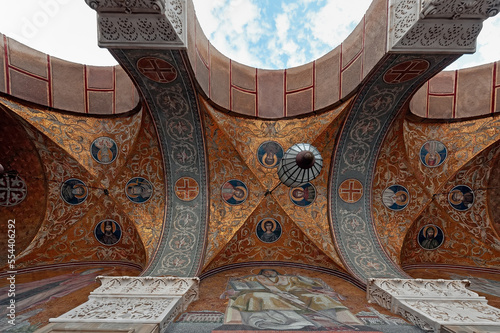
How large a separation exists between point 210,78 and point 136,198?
371 cm

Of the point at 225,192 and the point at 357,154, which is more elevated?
the point at 357,154

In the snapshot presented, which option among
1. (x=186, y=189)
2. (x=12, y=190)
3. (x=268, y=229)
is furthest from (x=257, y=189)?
(x=12, y=190)

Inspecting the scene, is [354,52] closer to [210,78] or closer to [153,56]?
[210,78]

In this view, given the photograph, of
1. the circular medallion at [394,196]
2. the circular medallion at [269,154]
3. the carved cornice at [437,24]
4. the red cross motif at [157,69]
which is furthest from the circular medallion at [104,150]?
the circular medallion at [394,196]

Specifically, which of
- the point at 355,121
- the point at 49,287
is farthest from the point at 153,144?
the point at 355,121

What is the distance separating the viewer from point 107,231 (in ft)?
18.9

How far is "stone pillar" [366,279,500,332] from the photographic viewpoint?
9.70ft

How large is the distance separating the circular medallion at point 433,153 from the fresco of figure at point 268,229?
4318 millimetres

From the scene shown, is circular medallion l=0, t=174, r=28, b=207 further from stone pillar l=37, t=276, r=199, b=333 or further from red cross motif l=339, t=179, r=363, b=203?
red cross motif l=339, t=179, r=363, b=203

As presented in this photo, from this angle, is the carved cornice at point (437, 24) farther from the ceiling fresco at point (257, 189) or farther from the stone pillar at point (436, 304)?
the stone pillar at point (436, 304)

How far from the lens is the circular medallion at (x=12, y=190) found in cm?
518

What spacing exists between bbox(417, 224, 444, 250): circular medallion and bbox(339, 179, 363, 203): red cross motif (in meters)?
2.22

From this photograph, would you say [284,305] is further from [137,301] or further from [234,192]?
[234,192]

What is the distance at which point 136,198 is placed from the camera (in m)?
5.52
